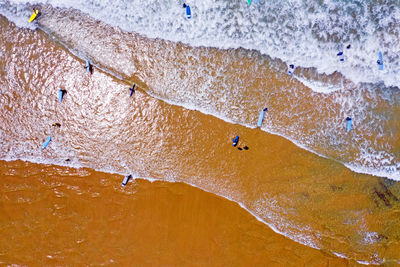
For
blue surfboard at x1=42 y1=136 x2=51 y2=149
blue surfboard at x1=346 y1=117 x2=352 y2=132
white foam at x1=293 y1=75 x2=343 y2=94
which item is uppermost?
white foam at x1=293 y1=75 x2=343 y2=94

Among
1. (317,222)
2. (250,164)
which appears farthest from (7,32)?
(317,222)

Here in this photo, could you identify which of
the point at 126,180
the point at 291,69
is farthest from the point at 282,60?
the point at 126,180

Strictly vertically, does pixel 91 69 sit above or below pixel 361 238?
above

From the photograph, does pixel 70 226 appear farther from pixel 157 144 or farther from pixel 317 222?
pixel 317 222

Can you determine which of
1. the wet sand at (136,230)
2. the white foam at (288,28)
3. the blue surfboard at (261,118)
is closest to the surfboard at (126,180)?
the wet sand at (136,230)

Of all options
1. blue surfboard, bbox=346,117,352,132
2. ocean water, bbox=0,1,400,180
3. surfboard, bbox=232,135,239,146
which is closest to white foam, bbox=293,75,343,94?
ocean water, bbox=0,1,400,180

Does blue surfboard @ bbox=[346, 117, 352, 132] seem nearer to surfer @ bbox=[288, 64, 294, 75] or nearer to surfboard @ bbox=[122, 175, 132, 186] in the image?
surfer @ bbox=[288, 64, 294, 75]
